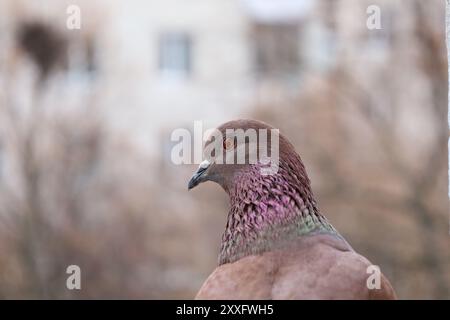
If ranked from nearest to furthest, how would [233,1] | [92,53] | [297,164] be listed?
[297,164] < [92,53] < [233,1]

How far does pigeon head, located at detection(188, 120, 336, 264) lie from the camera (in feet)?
11.6

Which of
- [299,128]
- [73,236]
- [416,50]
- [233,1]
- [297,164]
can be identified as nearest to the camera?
[297,164]

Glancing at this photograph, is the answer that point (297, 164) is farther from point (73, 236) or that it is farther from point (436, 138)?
point (73, 236)

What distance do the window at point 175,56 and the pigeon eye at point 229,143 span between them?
940 inches

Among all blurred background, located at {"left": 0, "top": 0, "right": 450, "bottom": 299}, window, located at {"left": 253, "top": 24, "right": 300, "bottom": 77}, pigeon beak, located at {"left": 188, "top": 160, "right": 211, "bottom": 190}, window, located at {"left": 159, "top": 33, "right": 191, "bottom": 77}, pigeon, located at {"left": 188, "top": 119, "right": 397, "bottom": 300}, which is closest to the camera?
pigeon, located at {"left": 188, "top": 119, "right": 397, "bottom": 300}

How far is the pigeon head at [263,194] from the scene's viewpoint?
3.53 metres

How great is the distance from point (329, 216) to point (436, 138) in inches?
93.1

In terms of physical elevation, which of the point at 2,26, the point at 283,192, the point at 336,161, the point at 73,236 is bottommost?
the point at 73,236

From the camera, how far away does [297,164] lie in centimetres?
362

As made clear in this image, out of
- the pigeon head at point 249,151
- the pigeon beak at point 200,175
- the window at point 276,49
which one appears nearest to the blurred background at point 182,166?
the window at point 276,49

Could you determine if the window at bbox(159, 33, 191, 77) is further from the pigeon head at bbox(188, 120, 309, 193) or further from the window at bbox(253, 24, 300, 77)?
the pigeon head at bbox(188, 120, 309, 193)
